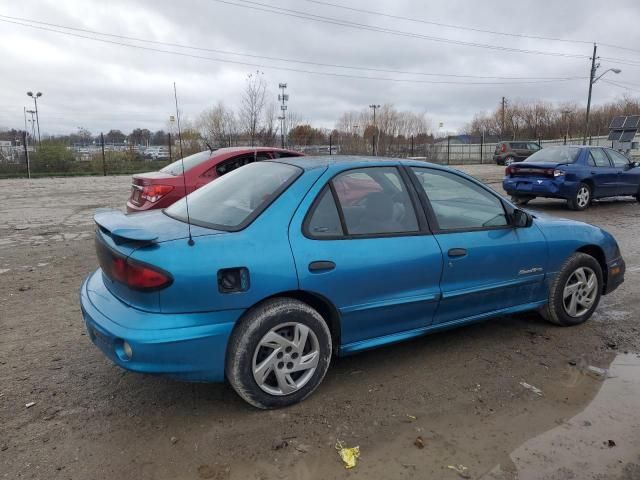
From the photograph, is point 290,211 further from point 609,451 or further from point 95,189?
point 95,189

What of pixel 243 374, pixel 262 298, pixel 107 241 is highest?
pixel 107 241

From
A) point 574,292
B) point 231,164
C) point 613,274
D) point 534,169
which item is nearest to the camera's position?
point 574,292

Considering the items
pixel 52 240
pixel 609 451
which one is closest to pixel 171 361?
pixel 609 451

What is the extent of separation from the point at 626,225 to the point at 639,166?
4293 millimetres

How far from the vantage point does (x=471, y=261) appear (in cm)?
368

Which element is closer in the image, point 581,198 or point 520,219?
point 520,219

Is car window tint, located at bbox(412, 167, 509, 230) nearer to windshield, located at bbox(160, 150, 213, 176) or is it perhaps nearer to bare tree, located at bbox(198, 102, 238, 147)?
windshield, located at bbox(160, 150, 213, 176)

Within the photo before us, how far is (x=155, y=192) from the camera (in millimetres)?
6793

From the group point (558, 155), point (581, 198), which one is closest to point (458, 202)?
point (581, 198)

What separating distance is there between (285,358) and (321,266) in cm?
59

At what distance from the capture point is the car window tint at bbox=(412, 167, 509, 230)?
375 centimetres

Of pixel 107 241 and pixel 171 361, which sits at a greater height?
pixel 107 241

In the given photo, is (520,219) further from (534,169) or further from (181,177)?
(534,169)

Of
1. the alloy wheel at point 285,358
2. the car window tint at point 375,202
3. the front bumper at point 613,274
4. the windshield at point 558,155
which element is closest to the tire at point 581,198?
the windshield at point 558,155
